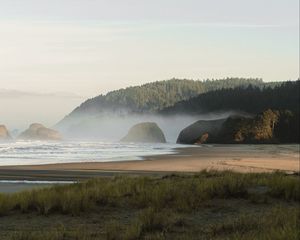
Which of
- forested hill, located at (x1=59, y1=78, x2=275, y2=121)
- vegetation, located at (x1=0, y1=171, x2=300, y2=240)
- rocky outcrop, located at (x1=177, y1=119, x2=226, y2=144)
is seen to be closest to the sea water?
vegetation, located at (x1=0, y1=171, x2=300, y2=240)

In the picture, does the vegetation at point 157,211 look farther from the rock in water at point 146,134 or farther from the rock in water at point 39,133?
the rock in water at point 39,133

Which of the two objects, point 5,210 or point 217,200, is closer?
A: point 5,210

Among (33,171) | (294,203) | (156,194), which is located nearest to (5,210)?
(156,194)

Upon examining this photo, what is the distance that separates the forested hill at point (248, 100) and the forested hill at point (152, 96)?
4148 centimetres

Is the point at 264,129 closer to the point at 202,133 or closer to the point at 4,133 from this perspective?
the point at 202,133

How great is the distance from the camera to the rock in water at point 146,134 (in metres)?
98.8

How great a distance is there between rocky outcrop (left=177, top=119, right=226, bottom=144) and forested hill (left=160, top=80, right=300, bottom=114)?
1198 cm

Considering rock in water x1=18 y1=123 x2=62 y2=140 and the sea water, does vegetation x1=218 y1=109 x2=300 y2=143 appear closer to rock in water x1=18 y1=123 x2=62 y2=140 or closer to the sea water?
the sea water

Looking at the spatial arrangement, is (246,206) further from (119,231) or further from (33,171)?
(33,171)

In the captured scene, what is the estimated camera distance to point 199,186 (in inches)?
556

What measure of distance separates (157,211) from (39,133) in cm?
11151

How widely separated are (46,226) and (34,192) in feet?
10.1

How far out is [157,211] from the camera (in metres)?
11.1

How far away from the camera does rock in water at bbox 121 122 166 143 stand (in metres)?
98.8
